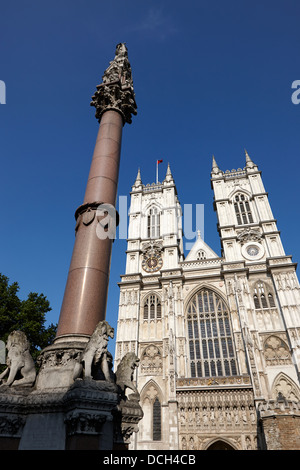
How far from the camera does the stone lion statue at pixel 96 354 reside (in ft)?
18.1

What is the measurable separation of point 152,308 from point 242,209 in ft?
49.4

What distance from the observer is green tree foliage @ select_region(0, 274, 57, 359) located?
18.9 m

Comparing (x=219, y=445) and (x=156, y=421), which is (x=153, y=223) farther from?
(x=219, y=445)

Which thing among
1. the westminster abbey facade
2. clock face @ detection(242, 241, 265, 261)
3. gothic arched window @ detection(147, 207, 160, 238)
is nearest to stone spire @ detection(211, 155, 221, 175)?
the westminster abbey facade

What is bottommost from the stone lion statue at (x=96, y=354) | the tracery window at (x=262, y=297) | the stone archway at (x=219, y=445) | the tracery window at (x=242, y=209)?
the stone lion statue at (x=96, y=354)

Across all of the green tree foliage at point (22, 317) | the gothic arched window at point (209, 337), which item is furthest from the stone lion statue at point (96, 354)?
the gothic arched window at point (209, 337)

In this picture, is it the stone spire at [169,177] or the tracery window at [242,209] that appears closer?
the tracery window at [242,209]

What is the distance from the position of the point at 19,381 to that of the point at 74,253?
305 centimetres

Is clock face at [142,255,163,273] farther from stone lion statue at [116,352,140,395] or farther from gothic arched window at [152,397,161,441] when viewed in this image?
stone lion statue at [116,352,140,395]

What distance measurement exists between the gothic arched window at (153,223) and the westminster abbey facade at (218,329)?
0.12 metres

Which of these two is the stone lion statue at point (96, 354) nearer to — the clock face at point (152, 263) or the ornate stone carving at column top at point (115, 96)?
the ornate stone carving at column top at point (115, 96)

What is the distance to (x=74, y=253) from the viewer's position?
7801mm
